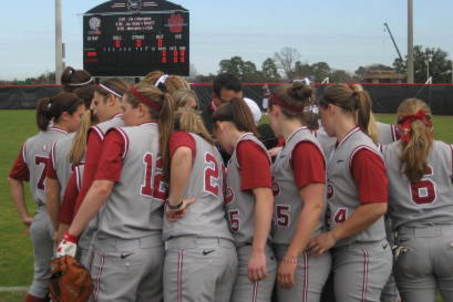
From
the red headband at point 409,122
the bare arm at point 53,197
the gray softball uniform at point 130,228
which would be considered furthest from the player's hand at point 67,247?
the red headband at point 409,122

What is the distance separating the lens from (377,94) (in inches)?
1200

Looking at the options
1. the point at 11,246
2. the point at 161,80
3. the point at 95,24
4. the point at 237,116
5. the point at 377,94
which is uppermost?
the point at 95,24

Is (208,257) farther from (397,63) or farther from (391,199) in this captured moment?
(397,63)

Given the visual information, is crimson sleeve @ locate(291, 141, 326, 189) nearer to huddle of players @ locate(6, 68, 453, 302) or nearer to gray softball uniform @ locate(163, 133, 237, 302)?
huddle of players @ locate(6, 68, 453, 302)

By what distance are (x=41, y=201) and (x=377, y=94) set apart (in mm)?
27851

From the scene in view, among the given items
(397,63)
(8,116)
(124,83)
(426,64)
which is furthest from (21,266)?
(397,63)

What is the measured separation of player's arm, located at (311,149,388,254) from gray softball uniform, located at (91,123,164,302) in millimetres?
874

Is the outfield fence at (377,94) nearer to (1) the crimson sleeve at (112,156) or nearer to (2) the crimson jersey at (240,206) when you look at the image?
(2) the crimson jersey at (240,206)

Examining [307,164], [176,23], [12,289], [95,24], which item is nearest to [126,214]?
[307,164]

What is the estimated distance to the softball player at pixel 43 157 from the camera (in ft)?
13.4

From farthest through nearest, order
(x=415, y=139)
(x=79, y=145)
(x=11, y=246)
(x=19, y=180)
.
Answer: (x=11, y=246), (x=19, y=180), (x=79, y=145), (x=415, y=139)

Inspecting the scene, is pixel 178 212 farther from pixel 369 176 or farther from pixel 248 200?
pixel 369 176

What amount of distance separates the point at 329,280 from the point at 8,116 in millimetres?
25836

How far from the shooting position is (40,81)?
4972cm
